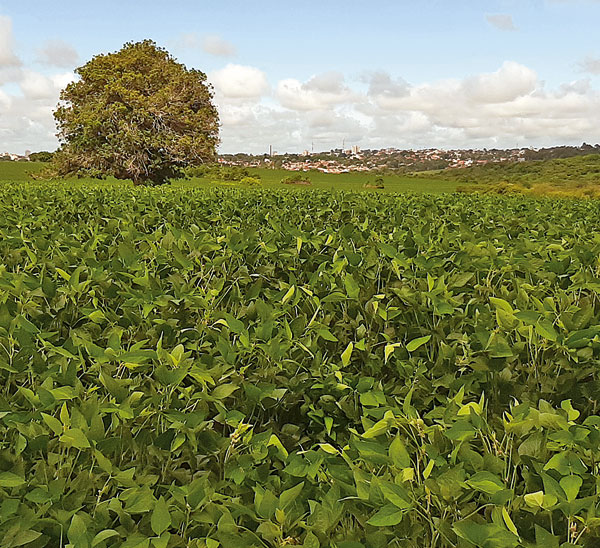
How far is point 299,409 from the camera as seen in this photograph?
2.42m

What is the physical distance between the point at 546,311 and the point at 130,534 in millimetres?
1872

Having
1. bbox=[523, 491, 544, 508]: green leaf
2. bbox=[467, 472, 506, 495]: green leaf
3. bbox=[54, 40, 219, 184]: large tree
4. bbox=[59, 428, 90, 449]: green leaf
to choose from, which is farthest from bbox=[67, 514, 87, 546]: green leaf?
bbox=[54, 40, 219, 184]: large tree

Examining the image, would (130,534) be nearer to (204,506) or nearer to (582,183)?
(204,506)

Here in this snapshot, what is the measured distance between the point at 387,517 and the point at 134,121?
36.9 meters

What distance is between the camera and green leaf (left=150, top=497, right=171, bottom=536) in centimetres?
135

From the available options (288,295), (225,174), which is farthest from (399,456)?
(225,174)

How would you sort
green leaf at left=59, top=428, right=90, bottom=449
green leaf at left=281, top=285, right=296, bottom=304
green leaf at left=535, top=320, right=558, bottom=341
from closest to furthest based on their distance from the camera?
green leaf at left=59, top=428, right=90, bottom=449
green leaf at left=535, top=320, right=558, bottom=341
green leaf at left=281, top=285, right=296, bottom=304

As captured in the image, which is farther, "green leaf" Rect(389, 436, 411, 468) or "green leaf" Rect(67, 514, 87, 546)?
"green leaf" Rect(389, 436, 411, 468)

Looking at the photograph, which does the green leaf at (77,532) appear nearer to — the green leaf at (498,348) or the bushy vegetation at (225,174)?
the green leaf at (498,348)

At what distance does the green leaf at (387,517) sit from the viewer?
4.20 ft

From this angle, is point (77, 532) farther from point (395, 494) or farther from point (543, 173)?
point (543, 173)

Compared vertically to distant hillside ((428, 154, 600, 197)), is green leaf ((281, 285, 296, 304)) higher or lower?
lower

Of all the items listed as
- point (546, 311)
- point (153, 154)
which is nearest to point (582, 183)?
point (153, 154)

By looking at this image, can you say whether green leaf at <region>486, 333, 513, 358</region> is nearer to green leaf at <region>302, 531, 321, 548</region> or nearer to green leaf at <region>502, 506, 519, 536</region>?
green leaf at <region>502, 506, 519, 536</region>
